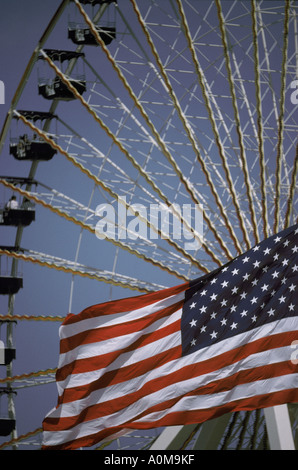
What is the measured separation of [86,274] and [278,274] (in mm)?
4985

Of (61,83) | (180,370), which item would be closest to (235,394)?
(180,370)

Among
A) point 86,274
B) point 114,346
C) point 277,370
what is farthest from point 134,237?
point 277,370

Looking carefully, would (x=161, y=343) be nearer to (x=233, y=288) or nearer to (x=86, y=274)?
(x=233, y=288)

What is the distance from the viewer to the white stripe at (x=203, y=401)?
970 centimetres

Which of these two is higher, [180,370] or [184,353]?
[184,353]

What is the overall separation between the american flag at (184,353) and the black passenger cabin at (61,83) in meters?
10.2

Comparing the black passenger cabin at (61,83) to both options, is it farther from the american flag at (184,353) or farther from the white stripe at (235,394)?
the white stripe at (235,394)

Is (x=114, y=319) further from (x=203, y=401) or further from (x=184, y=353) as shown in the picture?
(x=203, y=401)

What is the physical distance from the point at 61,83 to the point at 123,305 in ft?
36.2

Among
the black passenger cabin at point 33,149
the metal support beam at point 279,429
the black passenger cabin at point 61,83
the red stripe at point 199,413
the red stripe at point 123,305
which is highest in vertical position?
the black passenger cabin at point 61,83

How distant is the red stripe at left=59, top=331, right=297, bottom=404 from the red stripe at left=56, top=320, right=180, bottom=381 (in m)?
0.18

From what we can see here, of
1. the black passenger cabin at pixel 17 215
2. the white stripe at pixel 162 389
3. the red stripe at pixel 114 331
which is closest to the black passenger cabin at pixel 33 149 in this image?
the black passenger cabin at pixel 17 215

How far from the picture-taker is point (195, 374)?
33.8 feet

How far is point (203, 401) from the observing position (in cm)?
1001
